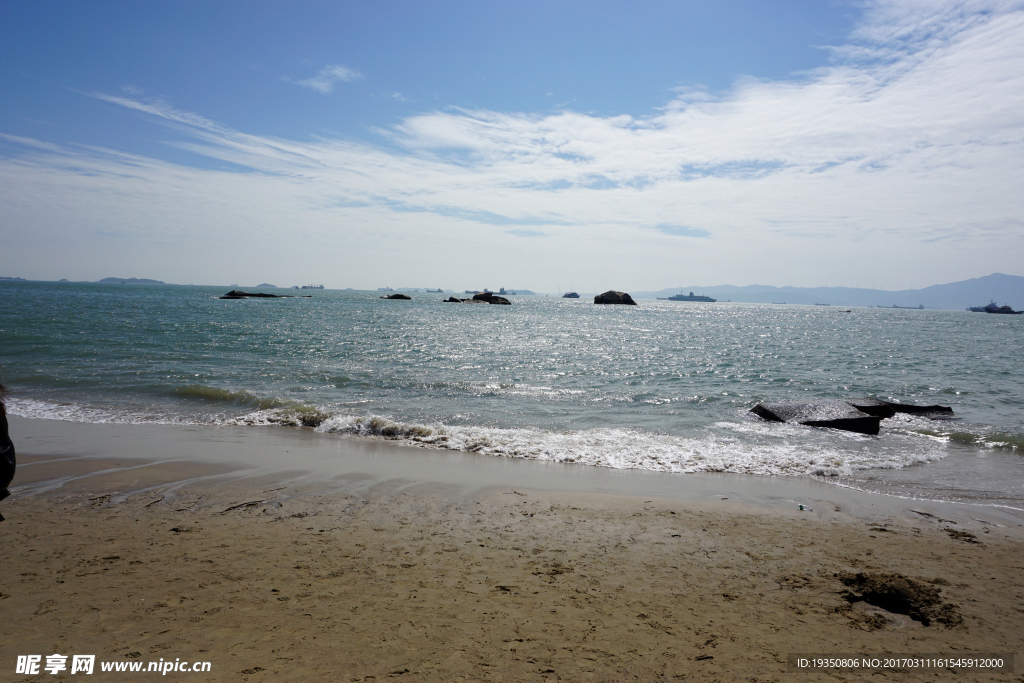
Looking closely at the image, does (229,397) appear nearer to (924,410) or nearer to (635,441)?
(635,441)

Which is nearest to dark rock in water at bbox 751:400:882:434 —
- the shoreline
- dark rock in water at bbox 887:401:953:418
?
dark rock in water at bbox 887:401:953:418

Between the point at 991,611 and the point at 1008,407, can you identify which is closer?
the point at 991,611

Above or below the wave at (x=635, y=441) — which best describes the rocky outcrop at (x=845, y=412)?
above

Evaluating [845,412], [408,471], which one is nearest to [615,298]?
[845,412]

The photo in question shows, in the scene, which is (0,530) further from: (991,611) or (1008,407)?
(1008,407)

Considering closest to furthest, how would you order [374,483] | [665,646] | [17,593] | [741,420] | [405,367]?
[665,646], [17,593], [374,483], [741,420], [405,367]

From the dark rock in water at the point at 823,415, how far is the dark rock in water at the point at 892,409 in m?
0.34

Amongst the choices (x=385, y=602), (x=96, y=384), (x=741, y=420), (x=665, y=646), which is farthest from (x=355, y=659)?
(x=96, y=384)

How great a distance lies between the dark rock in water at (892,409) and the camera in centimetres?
1458

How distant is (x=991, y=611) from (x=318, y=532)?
6.94 meters

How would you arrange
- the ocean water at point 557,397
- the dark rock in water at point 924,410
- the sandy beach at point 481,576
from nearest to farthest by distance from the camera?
the sandy beach at point 481,576, the ocean water at point 557,397, the dark rock in water at point 924,410

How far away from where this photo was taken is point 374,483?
8156mm

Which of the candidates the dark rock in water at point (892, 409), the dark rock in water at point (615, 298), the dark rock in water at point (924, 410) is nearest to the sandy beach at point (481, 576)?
the dark rock in water at point (892, 409)

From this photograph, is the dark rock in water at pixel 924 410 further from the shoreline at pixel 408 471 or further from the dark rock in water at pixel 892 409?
the shoreline at pixel 408 471
